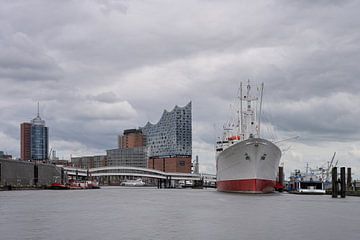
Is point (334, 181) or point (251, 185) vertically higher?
point (334, 181)

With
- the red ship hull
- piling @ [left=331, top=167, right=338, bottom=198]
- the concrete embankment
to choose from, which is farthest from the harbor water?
the concrete embankment

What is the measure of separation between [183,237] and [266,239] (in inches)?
230

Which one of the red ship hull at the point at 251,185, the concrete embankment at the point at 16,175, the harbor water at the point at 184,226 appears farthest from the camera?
the concrete embankment at the point at 16,175

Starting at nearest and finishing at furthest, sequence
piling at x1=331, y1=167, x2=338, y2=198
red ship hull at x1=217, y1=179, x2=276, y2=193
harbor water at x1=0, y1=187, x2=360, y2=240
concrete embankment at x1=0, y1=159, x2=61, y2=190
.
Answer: harbor water at x1=0, y1=187, x2=360, y2=240
piling at x1=331, y1=167, x2=338, y2=198
red ship hull at x1=217, y1=179, x2=276, y2=193
concrete embankment at x1=0, y1=159, x2=61, y2=190

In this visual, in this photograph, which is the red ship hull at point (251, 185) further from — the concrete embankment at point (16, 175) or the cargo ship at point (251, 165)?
the concrete embankment at point (16, 175)

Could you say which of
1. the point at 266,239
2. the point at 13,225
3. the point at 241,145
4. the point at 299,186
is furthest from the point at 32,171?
the point at 266,239

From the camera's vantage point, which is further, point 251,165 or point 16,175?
point 16,175

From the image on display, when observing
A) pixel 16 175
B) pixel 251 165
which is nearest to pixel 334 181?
pixel 251 165

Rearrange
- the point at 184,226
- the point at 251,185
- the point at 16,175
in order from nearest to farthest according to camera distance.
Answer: the point at 184,226 < the point at 251,185 < the point at 16,175

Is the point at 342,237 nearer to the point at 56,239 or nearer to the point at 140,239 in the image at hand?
the point at 140,239

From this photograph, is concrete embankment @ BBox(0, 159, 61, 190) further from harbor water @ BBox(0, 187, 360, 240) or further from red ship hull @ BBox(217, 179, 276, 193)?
harbor water @ BBox(0, 187, 360, 240)

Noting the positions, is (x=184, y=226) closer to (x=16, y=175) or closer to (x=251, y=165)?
(x=251, y=165)

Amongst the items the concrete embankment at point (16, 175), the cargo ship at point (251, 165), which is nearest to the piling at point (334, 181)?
the cargo ship at point (251, 165)

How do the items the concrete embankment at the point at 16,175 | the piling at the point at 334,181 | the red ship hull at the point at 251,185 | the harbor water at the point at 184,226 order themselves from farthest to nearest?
1. the concrete embankment at the point at 16,175
2. the red ship hull at the point at 251,185
3. the piling at the point at 334,181
4. the harbor water at the point at 184,226
